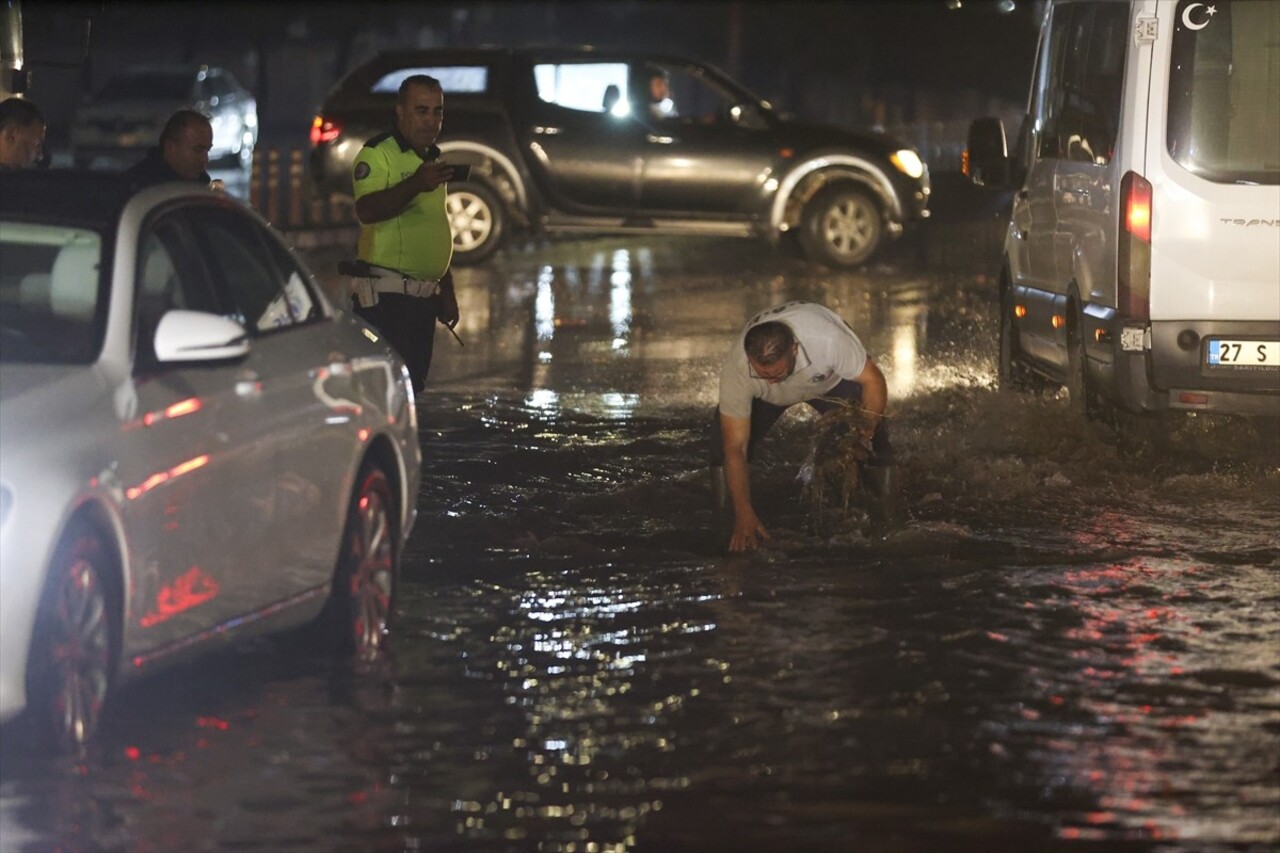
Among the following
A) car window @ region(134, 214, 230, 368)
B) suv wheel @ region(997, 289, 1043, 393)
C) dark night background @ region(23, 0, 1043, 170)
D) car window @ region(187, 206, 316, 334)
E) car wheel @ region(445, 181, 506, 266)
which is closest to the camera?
car window @ region(134, 214, 230, 368)

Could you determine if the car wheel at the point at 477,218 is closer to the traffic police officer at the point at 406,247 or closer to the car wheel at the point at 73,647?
the traffic police officer at the point at 406,247

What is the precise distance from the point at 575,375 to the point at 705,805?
1081 cm

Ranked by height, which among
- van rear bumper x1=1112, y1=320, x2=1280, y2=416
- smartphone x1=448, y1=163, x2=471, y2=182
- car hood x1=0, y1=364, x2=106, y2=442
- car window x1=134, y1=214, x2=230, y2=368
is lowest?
van rear bumper x1=1112, y1=320, x2=1280, y2=416

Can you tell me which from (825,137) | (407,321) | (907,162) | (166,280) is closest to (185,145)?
(407,321)

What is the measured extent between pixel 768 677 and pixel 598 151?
16889mm

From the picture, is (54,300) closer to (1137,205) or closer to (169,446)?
(169,446)

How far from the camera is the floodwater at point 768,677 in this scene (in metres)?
6.51

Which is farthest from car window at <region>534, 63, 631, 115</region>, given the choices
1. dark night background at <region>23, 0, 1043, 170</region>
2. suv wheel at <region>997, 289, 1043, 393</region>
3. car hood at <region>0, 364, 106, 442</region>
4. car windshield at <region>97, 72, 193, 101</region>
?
dark night background at <region>23, 0, 1043, 170</region>

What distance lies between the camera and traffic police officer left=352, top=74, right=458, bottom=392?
11883mm

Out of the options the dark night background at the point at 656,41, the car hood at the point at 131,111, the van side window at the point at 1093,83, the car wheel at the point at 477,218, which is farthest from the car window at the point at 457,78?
the dark night background at the point at 656,41

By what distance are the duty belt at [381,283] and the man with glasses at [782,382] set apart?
5.90ft

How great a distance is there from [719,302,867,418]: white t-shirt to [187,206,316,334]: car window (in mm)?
2214

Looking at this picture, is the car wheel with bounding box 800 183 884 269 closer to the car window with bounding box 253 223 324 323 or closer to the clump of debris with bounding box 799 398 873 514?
the clump of debris with bounding box 799 398 873 514

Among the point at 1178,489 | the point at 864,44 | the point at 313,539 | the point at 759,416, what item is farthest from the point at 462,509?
the point at 864,44
